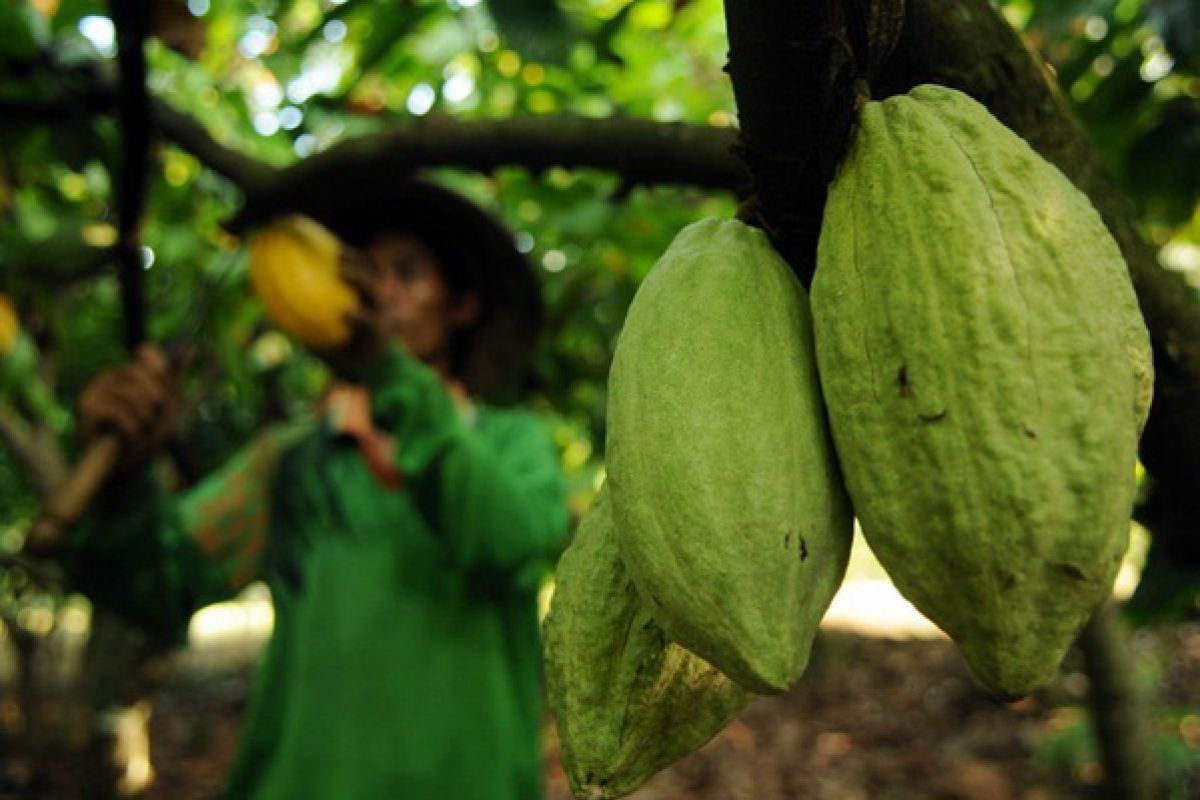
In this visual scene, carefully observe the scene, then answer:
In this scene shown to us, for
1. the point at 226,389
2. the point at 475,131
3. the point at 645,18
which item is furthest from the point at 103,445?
the point at 226,389

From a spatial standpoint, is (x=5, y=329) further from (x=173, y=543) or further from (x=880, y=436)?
(x=880, y=436)

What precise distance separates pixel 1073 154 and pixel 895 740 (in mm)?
4439

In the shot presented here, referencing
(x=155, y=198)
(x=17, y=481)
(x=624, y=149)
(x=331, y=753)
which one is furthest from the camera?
(x=17, y=481)

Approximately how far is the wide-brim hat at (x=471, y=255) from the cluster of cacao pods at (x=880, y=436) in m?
2.10

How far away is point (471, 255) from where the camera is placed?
9.05ft

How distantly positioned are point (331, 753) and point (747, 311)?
6.00 ft

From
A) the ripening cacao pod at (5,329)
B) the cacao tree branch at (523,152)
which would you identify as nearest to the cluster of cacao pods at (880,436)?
the cacao tree branch at (523,152)

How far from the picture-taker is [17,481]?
6293 mm

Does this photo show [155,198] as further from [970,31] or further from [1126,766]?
[1126,766]

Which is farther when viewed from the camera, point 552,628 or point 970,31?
point 970,31

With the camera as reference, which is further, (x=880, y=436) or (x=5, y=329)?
(x=5, y=329)

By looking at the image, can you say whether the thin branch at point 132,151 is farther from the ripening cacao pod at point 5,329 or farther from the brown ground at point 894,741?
the brown ground at point 894,741

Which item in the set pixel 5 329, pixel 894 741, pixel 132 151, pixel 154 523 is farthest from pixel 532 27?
pixel 894 741

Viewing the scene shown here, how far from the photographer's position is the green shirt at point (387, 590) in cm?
206
